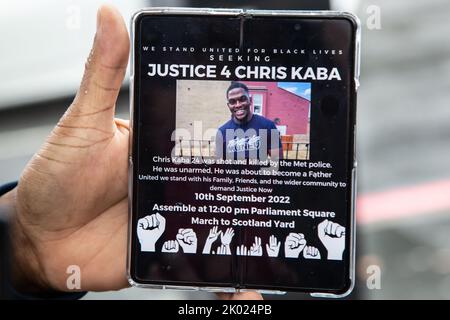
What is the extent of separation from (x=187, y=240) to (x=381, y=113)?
0.58 metres

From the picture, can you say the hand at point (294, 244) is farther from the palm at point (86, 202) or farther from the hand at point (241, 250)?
the palm at point (86, 202)

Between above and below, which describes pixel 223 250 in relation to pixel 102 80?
below

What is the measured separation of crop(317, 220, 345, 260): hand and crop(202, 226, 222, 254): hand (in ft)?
0.34

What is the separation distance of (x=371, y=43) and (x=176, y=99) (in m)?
0.49

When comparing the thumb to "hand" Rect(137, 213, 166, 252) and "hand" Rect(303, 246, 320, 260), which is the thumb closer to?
"hand" Rect(137, 213, 166, 252)

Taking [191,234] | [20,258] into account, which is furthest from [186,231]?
[20,258]

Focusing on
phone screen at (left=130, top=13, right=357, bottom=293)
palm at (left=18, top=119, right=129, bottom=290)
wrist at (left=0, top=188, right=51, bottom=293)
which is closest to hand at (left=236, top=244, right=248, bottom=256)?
phone screen at (left=130, top=13, right=357, bottom=293)

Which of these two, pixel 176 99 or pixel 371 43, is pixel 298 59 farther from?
pixel 371 43

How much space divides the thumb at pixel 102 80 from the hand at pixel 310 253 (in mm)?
251

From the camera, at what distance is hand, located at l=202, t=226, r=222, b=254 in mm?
646

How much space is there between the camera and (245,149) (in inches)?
24.9

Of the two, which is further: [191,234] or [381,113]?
[381,113]

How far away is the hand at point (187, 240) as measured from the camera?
2.13 ft

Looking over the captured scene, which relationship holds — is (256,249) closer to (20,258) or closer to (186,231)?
(186,231)
